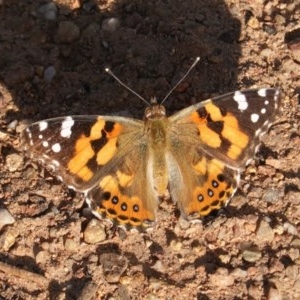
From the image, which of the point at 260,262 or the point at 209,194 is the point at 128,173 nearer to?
the point at 209,194

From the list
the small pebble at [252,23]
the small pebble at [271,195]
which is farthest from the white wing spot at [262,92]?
the small pebble at [252,23]

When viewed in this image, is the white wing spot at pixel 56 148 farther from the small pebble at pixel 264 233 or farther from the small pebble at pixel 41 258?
the small pebble at pixel 264 233

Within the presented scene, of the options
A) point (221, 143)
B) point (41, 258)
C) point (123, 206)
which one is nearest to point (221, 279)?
point (123, 206)

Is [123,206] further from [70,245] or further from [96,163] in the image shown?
[70,245]

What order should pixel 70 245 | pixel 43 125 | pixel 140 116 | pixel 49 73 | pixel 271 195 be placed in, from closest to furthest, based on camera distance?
pixel 43 125 < pixel 70 245 < pixel 271 195 < pixel 140 116 < pixel 49 73

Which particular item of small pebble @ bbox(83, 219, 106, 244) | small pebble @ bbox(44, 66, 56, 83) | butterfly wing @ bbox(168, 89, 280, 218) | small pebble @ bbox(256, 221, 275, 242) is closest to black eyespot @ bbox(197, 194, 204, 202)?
butterfly wing @ bbox(168, 89, 280, 218)

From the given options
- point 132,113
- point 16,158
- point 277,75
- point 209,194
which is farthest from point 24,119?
point 277,75
